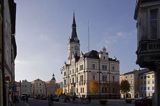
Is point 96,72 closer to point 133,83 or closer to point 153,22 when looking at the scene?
point 133,83

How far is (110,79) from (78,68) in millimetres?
14706

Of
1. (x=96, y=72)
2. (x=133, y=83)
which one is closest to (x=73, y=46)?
(x=96, y=72)

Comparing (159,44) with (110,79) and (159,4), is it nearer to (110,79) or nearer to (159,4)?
(159,4)

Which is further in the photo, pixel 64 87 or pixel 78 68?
pixel 64 87

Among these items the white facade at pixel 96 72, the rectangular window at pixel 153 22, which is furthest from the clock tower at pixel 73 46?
the rectangular window at pixel 153 22

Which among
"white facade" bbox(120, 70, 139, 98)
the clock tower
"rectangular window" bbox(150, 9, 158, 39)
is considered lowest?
"white facade" bbox(120, 70, 139, 98)

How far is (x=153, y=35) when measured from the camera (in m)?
29.9

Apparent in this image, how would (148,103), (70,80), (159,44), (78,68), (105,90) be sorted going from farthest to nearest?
(70,80)
(78,68)
(105,90)
(148,103)
(159,44)

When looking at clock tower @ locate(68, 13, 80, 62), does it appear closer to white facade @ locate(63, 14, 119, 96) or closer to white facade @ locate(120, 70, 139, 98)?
white facade @ locate(63, 14, 119, 96)

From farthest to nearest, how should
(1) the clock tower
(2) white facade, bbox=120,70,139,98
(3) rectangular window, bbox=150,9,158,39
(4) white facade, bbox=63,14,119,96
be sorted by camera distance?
(1) the clock tower
(2) white facade, bbox=120,70,139,98
(4) white facade, bbox=63,14,119,96
(3) rectangular window, bbox=150,9,158,39

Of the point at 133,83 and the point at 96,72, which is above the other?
the point at 96,72

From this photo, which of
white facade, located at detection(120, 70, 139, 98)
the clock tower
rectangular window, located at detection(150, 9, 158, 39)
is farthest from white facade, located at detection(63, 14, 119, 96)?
rectangular window, located at detection(150, 9, 158, 39)

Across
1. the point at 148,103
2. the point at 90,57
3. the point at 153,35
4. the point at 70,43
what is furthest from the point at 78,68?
the point at 153,35

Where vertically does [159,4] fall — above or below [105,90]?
above
